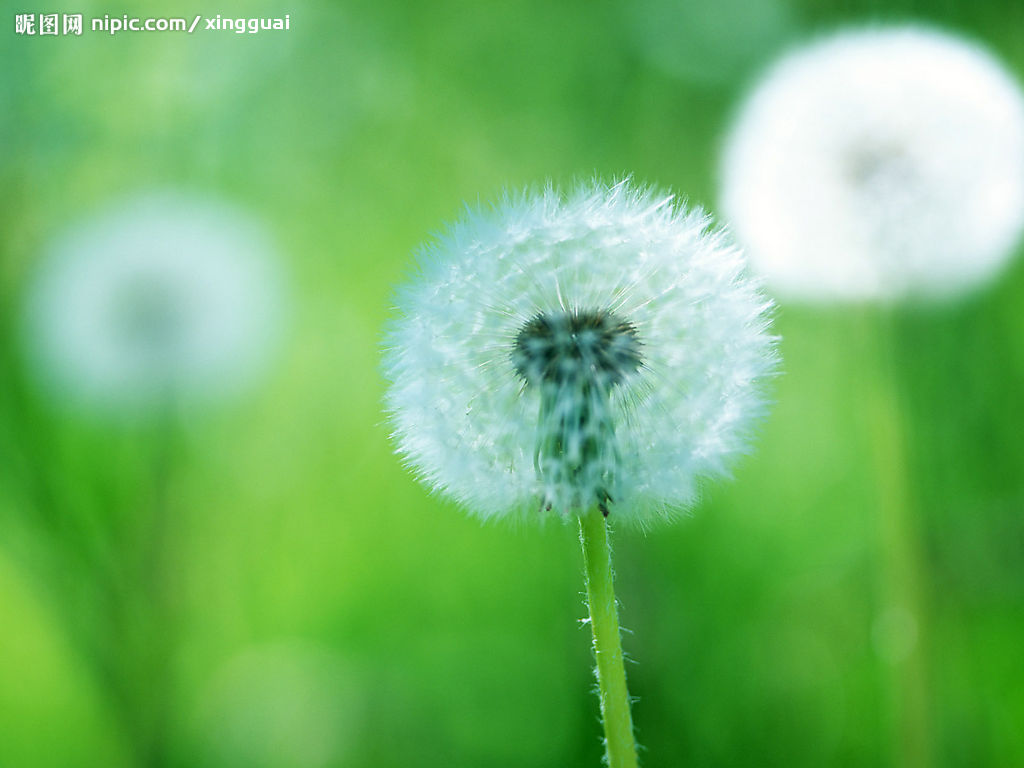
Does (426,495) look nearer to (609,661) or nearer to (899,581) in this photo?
(899,581)

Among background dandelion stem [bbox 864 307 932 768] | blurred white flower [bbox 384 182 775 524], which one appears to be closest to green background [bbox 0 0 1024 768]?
background dandelion stem [bbox 864 307 932 768]

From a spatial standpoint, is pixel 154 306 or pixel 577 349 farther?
pixel 154 306

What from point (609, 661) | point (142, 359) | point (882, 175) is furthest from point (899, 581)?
point (142, 359)

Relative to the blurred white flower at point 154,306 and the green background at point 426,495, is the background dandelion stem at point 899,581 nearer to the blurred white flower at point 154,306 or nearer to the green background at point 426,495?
the green background at point 426,495

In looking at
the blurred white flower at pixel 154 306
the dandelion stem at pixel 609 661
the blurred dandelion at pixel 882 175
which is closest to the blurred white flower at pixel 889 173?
the blurred dandelion at pixel 882 175

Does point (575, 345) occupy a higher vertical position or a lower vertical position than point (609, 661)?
higher

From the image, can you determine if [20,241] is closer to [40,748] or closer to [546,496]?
[40,748]

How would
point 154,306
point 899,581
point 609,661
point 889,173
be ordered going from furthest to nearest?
point 154,306, point 889,173, point 899,581, point 609,661

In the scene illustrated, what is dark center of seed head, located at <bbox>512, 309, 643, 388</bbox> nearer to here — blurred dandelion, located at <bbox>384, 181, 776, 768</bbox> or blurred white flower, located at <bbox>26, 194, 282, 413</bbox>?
blurred dandelion, located at <bbox>384, 181, 776, 768</bbox>
